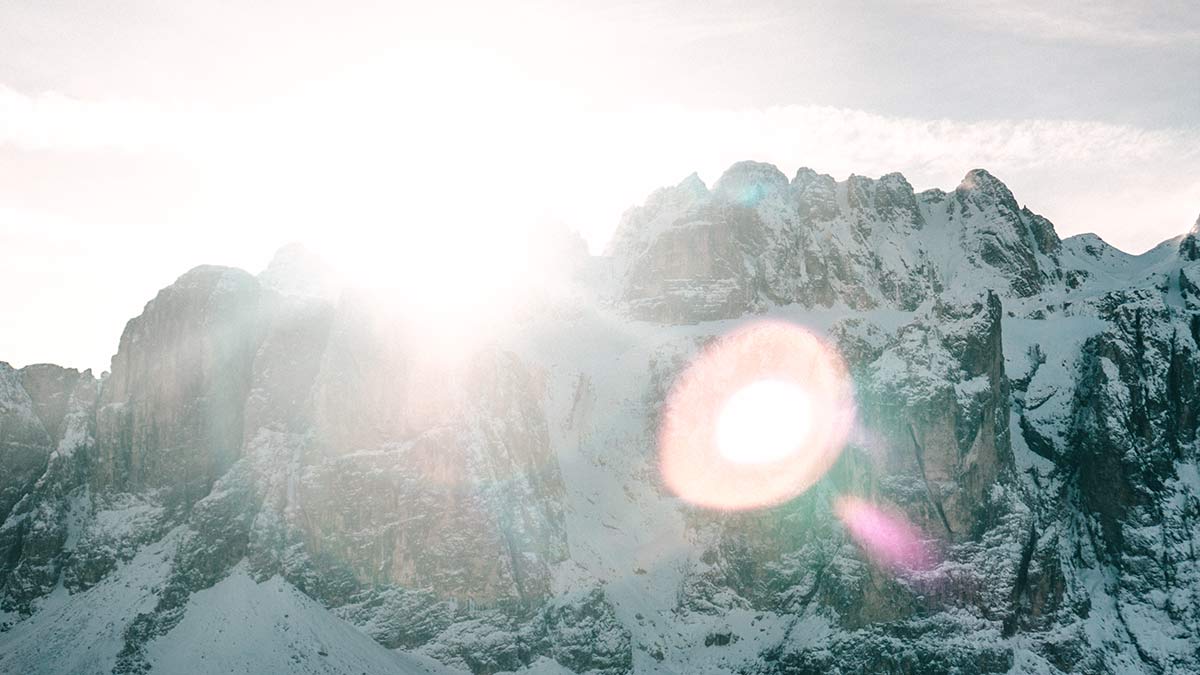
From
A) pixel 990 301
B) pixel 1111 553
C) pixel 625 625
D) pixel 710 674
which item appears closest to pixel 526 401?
pixel 625 625

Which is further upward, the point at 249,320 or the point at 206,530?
the point at 249,320

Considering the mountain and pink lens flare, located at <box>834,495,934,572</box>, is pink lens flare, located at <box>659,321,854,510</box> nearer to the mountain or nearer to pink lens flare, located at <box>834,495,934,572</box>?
the mountain

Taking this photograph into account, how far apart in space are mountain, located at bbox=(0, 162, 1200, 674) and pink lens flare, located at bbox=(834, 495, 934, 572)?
1.85 ft

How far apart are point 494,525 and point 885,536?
210 ft

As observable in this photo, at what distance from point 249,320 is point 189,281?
42.0 ft

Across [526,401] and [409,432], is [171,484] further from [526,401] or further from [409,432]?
[526,401]

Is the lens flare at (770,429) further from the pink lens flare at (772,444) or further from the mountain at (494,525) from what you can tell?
the mountain at (494,525)

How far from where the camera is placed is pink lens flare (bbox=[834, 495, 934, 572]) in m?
175

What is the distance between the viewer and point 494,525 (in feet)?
571

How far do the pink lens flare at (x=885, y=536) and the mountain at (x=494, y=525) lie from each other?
1.85ft

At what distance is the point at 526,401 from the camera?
639 ft

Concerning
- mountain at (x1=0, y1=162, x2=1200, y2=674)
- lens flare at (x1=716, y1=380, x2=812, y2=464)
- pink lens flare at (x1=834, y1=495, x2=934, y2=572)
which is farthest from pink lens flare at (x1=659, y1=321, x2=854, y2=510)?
pink lens flare at (x1=834, y1=495, x2=934, y2=572)

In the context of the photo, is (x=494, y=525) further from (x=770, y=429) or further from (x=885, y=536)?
(x=885, y=536)

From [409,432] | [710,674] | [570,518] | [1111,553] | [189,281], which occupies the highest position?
[189,281]
